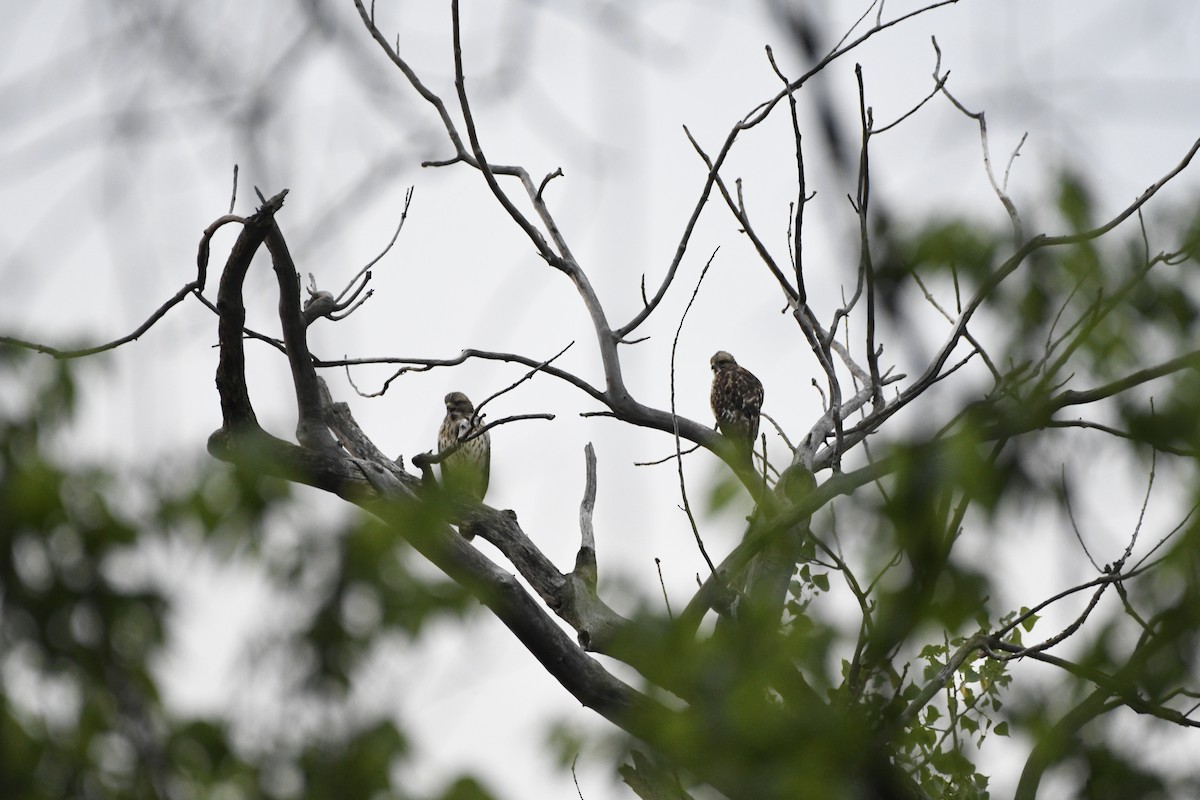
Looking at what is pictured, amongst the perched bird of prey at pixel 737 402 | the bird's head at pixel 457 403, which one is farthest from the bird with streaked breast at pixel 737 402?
the bird's head at pixel 457 403

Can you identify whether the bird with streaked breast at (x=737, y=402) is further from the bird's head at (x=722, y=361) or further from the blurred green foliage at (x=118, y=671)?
the blurred green foliage at (x=118, y=671)

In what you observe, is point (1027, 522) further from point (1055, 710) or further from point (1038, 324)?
point (1055, 710)

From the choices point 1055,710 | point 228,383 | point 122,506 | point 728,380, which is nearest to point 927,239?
point 1055,710

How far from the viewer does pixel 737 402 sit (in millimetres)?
9742

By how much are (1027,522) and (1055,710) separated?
3.95 feet

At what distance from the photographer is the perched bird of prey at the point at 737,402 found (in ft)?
31.5

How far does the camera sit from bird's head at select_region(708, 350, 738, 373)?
10477 millimetres

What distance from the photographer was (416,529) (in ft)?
8.91

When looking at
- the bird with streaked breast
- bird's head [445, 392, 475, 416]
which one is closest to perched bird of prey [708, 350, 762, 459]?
the bird with streaked breast

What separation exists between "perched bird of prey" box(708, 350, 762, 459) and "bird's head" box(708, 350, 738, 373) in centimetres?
23

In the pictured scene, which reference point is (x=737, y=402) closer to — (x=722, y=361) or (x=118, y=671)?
(x=722, y=361)

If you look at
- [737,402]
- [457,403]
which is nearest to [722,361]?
[737,402]

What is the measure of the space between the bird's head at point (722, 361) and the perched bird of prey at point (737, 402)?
0.23 m

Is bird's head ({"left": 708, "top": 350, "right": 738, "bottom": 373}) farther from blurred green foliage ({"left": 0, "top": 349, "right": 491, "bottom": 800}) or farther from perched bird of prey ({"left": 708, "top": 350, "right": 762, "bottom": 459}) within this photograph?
blurred green foliage ({"left": 0, "top": 349, "right": 491, "bottom": 800})
